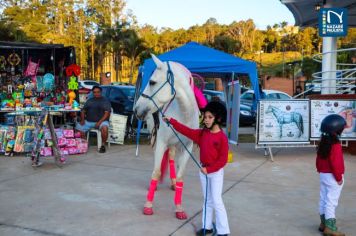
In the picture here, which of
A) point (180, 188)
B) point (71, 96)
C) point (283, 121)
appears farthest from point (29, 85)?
point (180, 188)

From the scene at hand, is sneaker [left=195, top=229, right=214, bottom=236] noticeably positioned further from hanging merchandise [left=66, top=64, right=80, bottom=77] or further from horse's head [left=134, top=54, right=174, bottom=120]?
hanging merchandise [left=66, top=64, right=80, bottom=77]

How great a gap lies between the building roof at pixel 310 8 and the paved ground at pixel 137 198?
4.86 m

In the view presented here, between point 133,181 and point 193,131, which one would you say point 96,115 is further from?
point 193,131

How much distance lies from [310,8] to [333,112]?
5.54 meters

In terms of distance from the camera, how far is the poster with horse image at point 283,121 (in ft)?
29.5

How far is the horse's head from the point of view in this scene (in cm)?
465

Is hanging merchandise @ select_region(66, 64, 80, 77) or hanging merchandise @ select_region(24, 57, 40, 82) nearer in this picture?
hanging merchandise @ select_region(66, 64, 80, 77)

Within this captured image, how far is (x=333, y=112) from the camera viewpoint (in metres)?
9.22

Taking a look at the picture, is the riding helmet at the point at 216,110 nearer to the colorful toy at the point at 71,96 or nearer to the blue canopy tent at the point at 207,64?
the blue canopy tent at the point at 207,64

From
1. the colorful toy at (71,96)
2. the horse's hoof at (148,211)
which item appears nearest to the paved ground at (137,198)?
the horse's hoof at (148,211)

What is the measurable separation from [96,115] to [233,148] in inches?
139

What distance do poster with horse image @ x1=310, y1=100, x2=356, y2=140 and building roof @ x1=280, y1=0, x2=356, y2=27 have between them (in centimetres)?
352

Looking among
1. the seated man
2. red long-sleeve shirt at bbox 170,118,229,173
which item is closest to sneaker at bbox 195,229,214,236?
red long-sleeve shirt at bbox 170,118,229,173

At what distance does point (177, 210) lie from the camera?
5.02m
